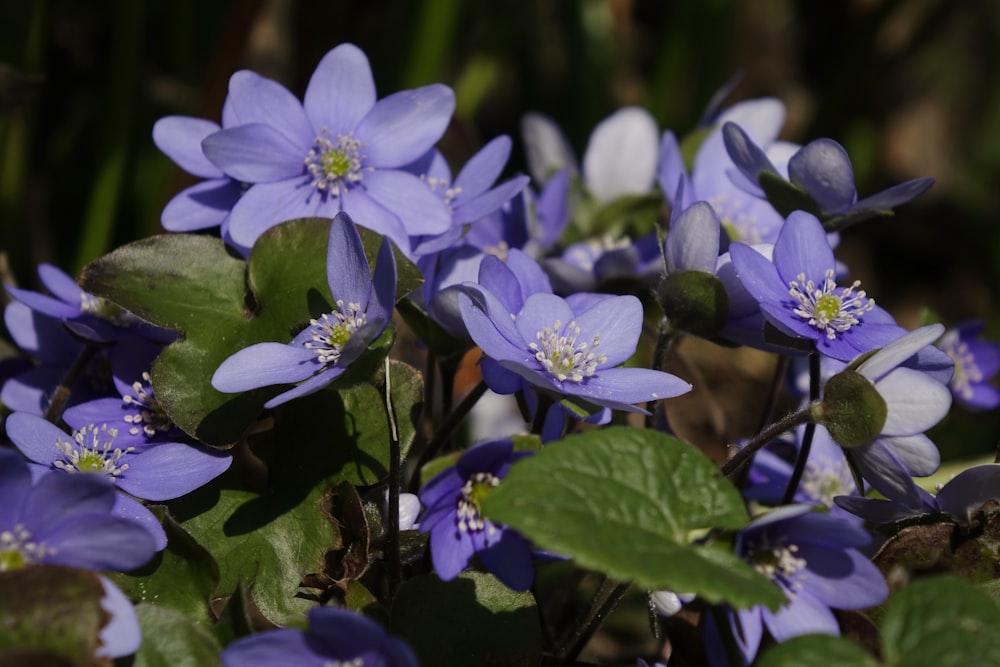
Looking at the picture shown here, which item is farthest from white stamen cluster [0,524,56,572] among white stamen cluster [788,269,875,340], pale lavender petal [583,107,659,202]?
pale lavender petal [583,107,659,202]

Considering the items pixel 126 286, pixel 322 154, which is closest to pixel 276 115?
pixel 322 154

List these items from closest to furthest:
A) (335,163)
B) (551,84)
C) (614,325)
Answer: (614,325), (335,163), (551,84)

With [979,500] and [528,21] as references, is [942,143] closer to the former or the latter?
[528,21]

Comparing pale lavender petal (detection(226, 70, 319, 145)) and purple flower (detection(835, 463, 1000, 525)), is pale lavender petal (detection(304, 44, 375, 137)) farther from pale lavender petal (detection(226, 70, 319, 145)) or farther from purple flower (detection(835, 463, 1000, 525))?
purple flower (detection(835, 463, 1000, 525))

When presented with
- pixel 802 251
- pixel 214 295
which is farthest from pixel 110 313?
pixel 802 251

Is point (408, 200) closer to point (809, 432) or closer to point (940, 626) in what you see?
point (809, 432)

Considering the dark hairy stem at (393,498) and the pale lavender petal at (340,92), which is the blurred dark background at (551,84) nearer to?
the pale lavender petal at (340,92)
